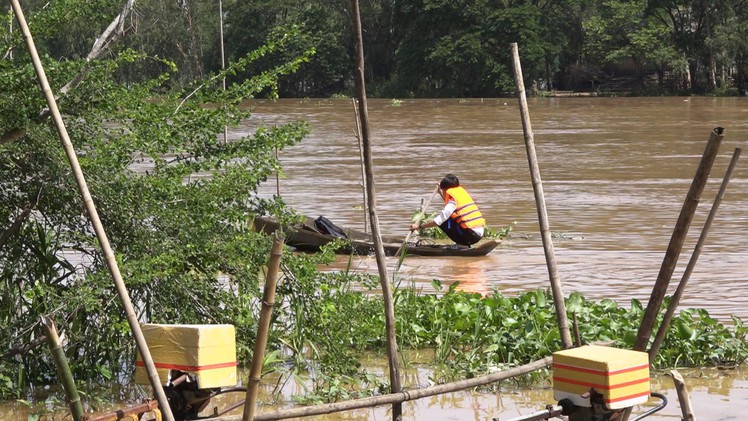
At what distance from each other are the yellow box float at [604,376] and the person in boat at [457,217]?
7.03 metres

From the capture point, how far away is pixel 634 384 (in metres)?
4.34

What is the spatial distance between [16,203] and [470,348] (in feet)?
9.60

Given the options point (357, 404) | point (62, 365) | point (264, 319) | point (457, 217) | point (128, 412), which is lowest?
point (457, 217)

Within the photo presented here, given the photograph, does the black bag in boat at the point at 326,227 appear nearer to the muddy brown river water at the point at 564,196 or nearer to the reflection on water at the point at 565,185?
the reflection on water at the point at 565,185

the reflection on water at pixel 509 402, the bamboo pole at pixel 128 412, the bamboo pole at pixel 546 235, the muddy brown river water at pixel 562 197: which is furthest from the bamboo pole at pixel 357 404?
the muddy brown river water at pixel 562 197

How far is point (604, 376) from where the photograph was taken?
4.24 metres

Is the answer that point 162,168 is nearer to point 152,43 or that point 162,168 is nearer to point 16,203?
point 16,203

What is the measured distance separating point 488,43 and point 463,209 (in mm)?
40252

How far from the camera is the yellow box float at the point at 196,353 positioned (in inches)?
177

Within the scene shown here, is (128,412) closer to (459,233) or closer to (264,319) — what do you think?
(264,319)

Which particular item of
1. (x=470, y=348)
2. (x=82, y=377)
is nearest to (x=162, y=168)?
(x=82, y=377)

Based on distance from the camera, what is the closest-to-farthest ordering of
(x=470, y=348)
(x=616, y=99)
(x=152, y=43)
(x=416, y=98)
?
1. (x=470, y=348)
2. (x=616, y=99)
3. (x=416, y=98)
4. (x=152, y=43)

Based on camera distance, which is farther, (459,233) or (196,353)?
(459,233)

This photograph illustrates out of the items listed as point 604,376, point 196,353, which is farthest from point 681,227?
point 196,353
